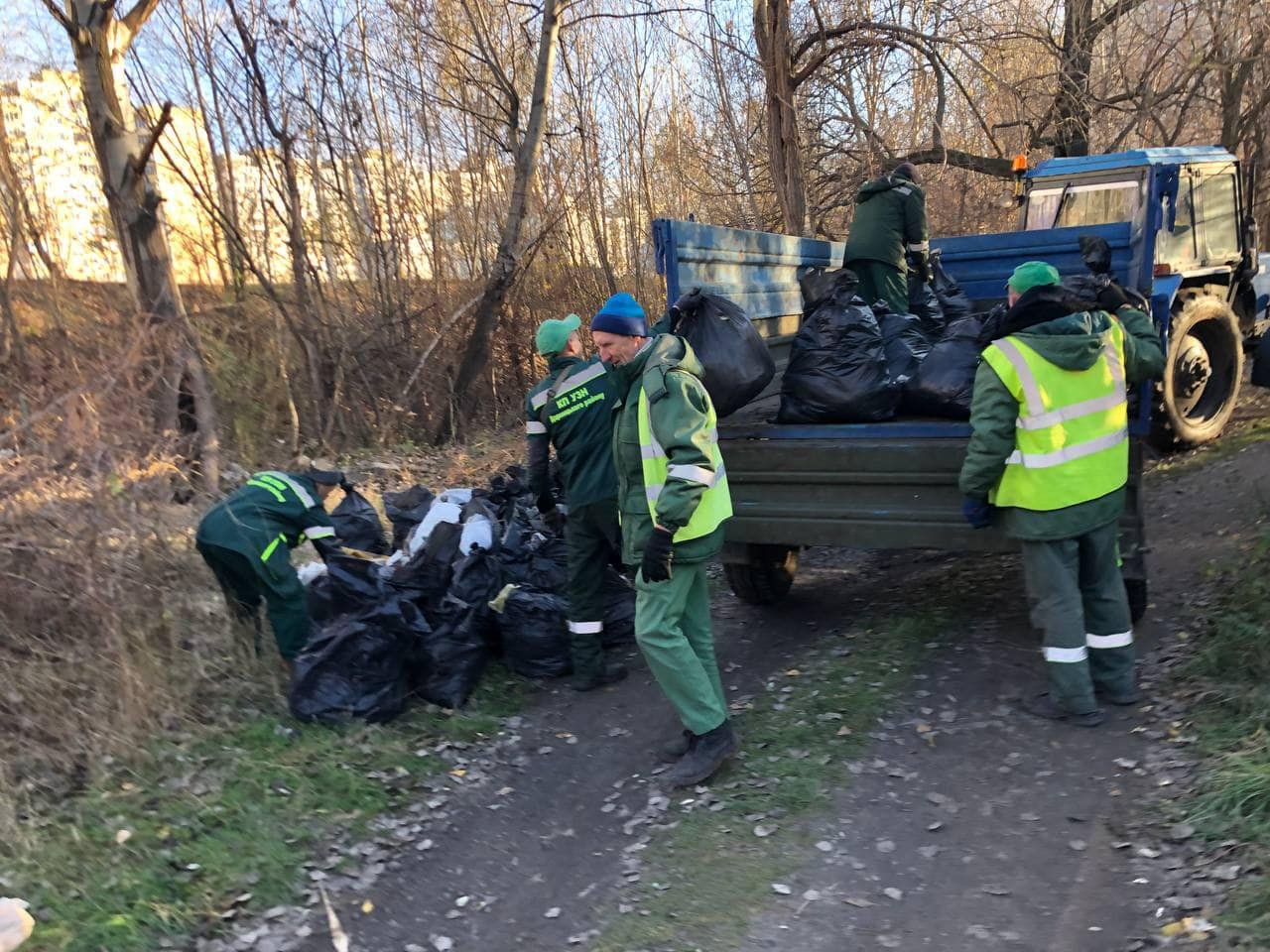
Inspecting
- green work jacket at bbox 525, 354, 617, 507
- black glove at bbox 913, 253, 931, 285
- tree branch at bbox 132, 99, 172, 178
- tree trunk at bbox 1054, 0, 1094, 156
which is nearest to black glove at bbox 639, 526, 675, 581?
green work jacket at bbox 525, 354, 617, 507

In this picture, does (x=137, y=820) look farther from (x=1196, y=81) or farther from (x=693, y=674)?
(x=1196, y=81)

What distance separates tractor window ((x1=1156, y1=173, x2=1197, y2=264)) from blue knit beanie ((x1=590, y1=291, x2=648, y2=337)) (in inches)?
202

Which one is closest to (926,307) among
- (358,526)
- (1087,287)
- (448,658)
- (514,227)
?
(1087,287)

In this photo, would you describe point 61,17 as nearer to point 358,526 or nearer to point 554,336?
point 358,526

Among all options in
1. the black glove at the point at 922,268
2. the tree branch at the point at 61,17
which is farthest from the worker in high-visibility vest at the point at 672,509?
the tree branch at the point at 61,17

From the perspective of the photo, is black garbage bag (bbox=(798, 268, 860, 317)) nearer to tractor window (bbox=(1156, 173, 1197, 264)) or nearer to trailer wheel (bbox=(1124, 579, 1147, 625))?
trailer wheel (bbox=(1124, 579, 1147, 625))

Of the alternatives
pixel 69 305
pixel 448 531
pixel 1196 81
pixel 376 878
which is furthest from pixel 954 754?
pixel 1196 81

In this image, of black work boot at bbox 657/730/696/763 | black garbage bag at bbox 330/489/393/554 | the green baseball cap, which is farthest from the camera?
black garbage bag at bbox 330/489/393/554

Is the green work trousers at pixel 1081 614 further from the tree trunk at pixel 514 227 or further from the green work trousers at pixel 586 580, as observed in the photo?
the tree trunk at pixel 514 227

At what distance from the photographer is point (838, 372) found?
455 cm

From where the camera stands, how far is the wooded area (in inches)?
345

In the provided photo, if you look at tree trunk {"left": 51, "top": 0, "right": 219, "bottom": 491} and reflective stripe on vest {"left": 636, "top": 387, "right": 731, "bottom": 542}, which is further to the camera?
tree trunk {"left": 51, "top": 0, "right": 219, "bottom": 491}

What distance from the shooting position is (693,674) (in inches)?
140

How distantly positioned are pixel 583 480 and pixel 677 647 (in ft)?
4.26
